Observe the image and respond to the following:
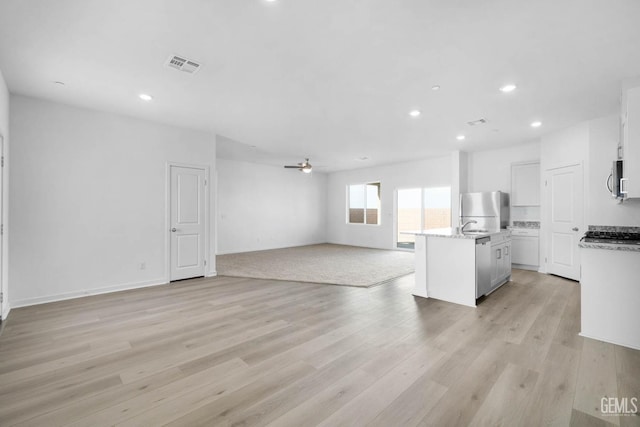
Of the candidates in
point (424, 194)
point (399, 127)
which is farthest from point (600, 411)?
point (424, 194)

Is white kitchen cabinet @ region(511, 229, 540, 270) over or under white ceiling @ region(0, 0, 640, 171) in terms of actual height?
under

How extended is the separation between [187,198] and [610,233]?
22.1ft

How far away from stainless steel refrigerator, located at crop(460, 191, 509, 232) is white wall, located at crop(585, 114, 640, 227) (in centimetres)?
164

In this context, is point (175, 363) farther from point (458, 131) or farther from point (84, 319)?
point (458, 131)

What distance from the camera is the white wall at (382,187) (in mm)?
8250

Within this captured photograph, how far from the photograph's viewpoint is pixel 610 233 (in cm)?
395

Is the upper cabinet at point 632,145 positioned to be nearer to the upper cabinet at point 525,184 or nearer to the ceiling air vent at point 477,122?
the ceiling air vent at point 477,122

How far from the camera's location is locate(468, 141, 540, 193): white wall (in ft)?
20.9

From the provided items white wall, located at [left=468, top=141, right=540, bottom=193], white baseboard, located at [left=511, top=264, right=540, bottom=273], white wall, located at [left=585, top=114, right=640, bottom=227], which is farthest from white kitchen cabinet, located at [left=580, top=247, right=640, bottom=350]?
white wall, located at [left=468, top=141, right=540, bottom=193]

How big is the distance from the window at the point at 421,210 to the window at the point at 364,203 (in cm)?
93

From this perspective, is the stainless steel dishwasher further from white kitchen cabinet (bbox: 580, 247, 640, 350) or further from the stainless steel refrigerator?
the stainless steel refrigerator

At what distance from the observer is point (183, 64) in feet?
9.81

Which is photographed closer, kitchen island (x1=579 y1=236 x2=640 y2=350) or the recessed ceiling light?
kitchen island (x1=579 y1=236 x2=640 y2=350)

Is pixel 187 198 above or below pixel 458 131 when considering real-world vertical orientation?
below
